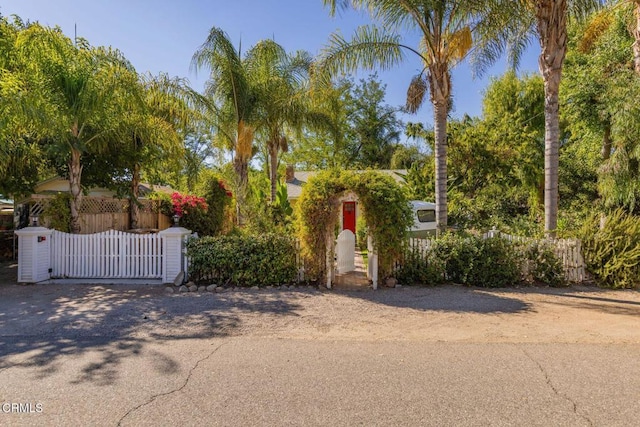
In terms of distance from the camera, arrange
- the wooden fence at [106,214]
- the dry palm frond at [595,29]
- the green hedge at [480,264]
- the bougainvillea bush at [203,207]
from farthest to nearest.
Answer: the bougainvillea bush at [203,207]
the dry palm frond at [595,29]
the wooden fence at [106,214]
the green hedge at [480,264]

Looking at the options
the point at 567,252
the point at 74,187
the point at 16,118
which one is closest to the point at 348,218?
the point at 567,252

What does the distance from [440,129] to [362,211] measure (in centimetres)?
373

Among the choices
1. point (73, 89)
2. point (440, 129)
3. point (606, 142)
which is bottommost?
point (440, 129)

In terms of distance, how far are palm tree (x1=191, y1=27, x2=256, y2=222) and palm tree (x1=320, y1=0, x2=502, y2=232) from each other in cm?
516

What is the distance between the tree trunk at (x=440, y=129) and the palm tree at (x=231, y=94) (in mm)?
6936

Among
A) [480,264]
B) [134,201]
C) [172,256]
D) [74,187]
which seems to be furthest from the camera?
[134,201]

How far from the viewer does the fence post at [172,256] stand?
8203mm

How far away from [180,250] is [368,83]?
2714 centimetres

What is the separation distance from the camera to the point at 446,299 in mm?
7035

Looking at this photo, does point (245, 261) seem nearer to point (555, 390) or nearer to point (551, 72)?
point (555, 390)

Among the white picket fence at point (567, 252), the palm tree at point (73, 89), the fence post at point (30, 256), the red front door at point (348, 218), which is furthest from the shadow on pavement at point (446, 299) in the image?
the red front door at point (348, 218)

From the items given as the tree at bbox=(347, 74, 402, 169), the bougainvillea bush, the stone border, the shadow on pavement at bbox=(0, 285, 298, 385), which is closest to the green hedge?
the stone border

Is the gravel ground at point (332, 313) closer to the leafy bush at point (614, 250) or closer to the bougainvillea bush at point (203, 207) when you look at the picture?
the leafy bush at point (614, 250)

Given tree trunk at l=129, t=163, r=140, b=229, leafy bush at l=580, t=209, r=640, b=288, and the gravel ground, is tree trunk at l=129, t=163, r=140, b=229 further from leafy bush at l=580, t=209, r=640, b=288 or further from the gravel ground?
leafy bush at l=580, t=209, r=640, b=288
